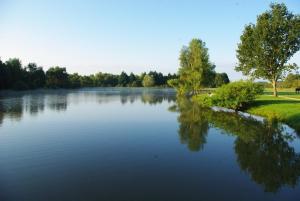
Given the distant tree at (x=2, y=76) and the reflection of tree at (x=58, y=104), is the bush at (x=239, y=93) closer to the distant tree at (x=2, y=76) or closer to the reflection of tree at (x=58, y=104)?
the reflection of tree at (x=58, y=104)

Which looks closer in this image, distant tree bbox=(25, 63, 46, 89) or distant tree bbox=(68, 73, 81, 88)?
distant tree bbox=(25, 63, 46, 89)

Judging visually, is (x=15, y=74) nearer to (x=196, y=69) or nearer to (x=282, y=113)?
(x=196, y=69)

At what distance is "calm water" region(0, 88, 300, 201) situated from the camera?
36.7 ft

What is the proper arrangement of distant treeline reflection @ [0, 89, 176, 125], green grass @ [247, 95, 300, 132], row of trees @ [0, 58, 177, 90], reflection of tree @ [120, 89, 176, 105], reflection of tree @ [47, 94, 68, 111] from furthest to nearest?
row of trees @ [0, 58, 177, 90] < reflection of tree @ [120, 89, 176, 105] < reflection of tree @ [47, 94, 68, 111] < distant treeline reflection @ [0, 89, 176, 125] < green grass @ [247, 95, 300, 132]

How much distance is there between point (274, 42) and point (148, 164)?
40.6 metres

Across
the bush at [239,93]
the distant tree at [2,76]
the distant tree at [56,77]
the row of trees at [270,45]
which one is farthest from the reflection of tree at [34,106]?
the distant tree at [56,77]

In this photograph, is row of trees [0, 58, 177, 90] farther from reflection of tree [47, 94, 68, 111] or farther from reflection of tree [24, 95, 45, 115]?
reflection of tree [24, 95, 45, 115]

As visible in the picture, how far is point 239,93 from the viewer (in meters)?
39.3

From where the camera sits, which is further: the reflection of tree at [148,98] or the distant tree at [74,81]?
the distant tree at [74,81]

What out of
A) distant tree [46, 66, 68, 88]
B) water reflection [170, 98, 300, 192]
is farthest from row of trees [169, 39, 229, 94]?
distant tree [46, 66, 68, 88]

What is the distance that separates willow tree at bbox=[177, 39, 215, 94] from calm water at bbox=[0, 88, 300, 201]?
46.8 m

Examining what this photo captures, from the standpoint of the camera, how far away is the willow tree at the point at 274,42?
46719mm

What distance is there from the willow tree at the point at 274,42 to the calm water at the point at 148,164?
2589 cm

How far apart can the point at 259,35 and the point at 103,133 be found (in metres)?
35.6
